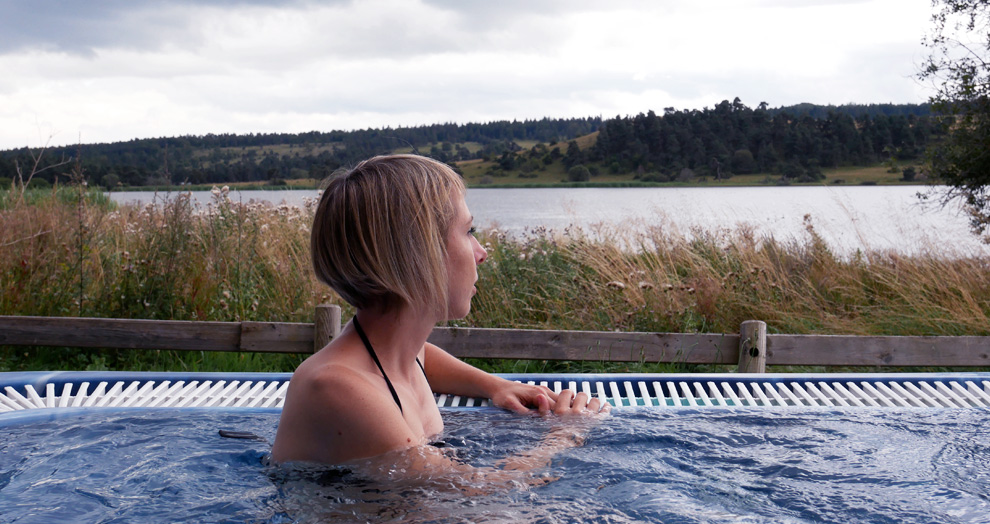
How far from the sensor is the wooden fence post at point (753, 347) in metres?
3.97

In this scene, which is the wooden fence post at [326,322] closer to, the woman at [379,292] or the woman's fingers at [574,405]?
the woman's fingers at [574,405]

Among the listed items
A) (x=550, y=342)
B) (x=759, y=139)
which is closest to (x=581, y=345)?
(x=550, y=342)

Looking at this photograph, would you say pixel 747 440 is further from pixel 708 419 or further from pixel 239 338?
pixel 239 338

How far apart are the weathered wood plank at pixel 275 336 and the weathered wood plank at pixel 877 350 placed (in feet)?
8.37

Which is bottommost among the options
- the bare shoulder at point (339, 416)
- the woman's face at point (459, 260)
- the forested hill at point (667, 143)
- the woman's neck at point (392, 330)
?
the bare shoulder at point (339, 416)

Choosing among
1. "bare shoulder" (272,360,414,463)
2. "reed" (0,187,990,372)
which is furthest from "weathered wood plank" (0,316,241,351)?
"bare shoulder" (272,360,414,463)

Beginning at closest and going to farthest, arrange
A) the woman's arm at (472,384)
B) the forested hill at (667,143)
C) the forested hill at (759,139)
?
the woman's arm at (472,384), the forested hill at (667,143), the forested hill at (759,139)

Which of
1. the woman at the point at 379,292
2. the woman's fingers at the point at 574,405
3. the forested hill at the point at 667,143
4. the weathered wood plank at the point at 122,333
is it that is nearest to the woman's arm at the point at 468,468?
the woman at the point at 379,292

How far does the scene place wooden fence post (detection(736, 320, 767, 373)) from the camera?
3.97m

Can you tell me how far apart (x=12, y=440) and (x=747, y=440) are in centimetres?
240

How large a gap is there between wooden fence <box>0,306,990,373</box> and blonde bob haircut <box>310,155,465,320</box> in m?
2.28

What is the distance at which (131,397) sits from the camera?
10.0ft

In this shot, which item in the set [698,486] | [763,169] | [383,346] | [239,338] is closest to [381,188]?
[383,346]

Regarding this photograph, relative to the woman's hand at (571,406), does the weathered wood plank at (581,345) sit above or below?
below
